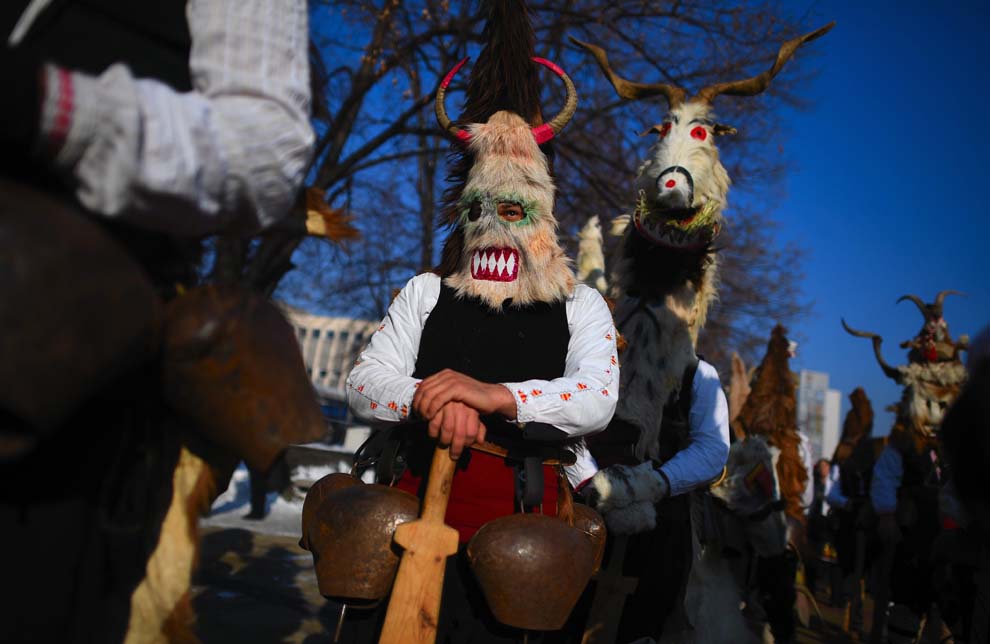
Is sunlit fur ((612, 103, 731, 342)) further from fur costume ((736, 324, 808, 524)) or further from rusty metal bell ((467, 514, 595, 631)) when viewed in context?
fur costume ((736, 324, 808, 524))

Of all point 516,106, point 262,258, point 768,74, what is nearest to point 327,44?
point 262,258

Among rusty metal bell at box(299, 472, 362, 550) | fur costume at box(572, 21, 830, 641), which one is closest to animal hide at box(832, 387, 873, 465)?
fur costume at box(572, 21, 830, 641)

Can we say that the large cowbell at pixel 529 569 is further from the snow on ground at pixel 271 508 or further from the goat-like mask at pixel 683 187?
the snow on ground at pixel 271 508

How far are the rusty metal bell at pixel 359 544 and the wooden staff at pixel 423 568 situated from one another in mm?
74

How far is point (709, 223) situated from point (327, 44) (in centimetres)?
783

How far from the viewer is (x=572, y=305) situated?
2.56m

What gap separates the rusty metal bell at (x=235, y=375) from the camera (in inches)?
47.6

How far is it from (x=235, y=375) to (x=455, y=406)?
2.55 feet

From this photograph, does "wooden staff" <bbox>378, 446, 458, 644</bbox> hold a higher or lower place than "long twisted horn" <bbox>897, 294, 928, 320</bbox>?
lower

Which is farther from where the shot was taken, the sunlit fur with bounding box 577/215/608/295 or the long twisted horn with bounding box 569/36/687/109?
the sunlit fur with bounding box 577/215/608/295

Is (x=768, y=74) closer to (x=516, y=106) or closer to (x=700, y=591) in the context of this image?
(x=516, y=106)

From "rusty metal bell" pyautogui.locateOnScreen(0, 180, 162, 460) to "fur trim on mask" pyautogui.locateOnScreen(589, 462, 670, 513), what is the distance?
7.36 ft

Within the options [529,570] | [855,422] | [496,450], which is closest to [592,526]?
[496,450]

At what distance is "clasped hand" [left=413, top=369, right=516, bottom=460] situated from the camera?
193 cm
